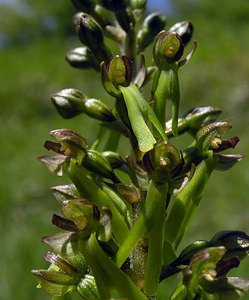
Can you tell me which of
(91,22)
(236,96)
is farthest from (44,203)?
(91,22)

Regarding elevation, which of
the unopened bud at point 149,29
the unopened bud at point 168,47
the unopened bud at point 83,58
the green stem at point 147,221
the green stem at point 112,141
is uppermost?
the unopened bud at point 149,29

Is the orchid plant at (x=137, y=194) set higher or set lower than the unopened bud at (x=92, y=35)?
lower

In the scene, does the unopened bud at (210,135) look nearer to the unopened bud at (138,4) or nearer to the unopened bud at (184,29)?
the unopened bud at (184,29)

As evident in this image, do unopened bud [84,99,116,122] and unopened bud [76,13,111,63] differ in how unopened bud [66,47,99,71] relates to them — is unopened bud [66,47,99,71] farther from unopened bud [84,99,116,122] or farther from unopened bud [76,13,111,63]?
unopened bud [84,99,116,122]

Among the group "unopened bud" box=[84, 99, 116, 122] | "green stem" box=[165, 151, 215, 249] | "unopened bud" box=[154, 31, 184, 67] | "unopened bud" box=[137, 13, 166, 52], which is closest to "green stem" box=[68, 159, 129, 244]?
"green stem" box=[165, 151, 215, 249]

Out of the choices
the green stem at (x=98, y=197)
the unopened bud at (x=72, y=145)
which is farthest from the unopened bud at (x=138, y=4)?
the green stem at (x=98, y=197)

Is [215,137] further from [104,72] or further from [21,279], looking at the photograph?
[21,279]

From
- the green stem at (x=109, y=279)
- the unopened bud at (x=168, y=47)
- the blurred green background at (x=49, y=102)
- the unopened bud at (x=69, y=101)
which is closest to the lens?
the green stem at (x=109, y=279)
